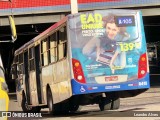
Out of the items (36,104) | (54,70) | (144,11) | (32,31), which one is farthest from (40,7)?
(54,70)

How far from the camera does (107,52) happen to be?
1333 centimetres

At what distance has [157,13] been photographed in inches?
1130

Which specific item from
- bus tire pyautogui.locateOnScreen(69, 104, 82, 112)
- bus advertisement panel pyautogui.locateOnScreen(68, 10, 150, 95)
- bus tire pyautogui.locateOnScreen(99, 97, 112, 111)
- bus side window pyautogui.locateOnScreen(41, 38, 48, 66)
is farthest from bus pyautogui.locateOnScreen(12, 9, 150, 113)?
bus tire pyautogui.locateOnScreen(69, 104, 82, 112)

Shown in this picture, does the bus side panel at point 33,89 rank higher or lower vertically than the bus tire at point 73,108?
higher

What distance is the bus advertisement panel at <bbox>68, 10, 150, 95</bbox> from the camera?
13102 millimetres

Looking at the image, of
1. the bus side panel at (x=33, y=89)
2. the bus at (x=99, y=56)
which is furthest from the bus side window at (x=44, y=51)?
the bus side panel at (x=33, y=89)

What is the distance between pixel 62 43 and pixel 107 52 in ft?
4.87

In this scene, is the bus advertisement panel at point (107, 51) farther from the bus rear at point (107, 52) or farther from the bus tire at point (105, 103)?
the bus tire at point (105, 103)

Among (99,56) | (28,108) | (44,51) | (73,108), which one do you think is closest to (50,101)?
(73,108)

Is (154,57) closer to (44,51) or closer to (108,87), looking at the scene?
(44,51)

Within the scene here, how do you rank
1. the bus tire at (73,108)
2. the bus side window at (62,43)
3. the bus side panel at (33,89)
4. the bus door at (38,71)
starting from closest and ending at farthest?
the bus side window at (62,43)
the bus tire at (73,108)
the bus door at (38,71)
the bus side panel at (33,89)

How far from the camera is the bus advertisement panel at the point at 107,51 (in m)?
13.1

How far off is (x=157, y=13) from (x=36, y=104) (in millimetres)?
13867

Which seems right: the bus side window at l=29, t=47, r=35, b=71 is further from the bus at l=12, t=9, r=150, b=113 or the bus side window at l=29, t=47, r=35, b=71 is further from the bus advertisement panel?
the bus advertisement panel
